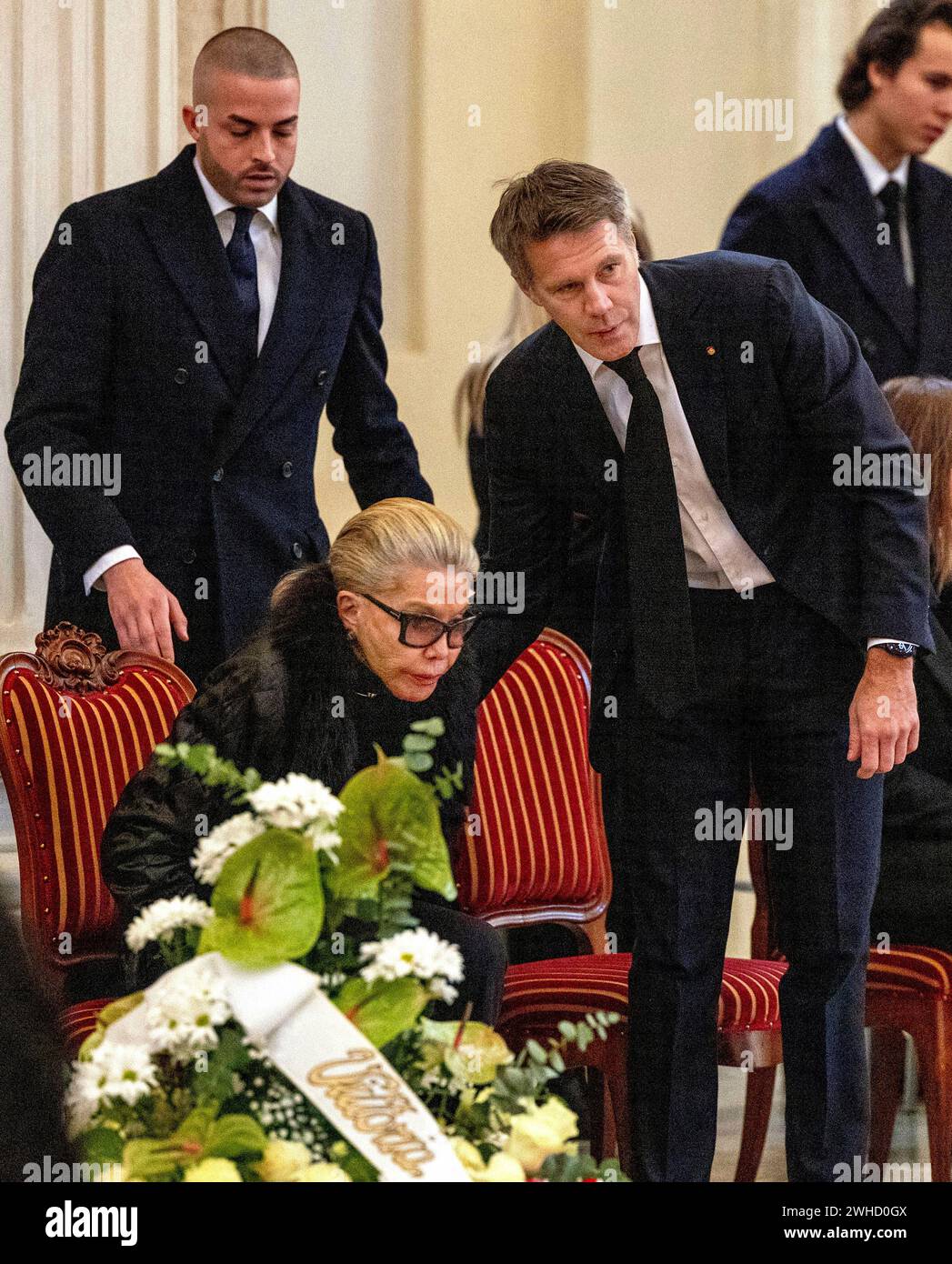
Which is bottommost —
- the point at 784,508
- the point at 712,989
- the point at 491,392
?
the point at 712,989

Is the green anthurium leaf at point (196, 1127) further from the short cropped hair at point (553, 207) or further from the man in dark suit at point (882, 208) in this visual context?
the man in dark suit at point (882, 208)

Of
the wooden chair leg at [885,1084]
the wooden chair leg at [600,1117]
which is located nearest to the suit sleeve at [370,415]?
the wooden chair leg at [600,1117]

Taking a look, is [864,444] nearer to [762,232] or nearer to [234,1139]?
[762,232]

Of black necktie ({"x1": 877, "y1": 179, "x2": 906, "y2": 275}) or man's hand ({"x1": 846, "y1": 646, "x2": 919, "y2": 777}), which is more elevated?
black necktie ({"x1": 877, "y1": 179, "x2": 906, "y2": 275})

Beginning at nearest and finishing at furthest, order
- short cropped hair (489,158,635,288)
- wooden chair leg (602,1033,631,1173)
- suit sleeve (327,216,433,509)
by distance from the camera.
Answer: short cropped hair (489,158,635,288) → wooden chair leg (602,1033,631,1173) → suit sleeve (327,216,433,509)

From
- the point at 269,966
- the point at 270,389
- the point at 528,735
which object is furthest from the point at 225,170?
the point at 269,966

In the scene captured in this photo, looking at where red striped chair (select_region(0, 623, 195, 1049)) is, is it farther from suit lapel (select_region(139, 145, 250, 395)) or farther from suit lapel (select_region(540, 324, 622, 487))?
suit lapel (select_region(540, 324, 622, 487))

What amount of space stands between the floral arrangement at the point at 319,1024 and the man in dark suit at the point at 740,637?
1201 mm

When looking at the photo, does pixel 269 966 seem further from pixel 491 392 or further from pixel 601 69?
pixel 601 69

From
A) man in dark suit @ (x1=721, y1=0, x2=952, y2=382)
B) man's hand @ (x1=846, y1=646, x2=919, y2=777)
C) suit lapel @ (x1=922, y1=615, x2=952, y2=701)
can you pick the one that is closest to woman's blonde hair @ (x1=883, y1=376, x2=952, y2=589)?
suit lapel @ (x1=922, y1=615, x2=952, y2=701)

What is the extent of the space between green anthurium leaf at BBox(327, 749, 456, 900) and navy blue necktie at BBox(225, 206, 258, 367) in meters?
1.80

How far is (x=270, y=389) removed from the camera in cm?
303

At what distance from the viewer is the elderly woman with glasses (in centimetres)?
247

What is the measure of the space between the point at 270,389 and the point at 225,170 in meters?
0.34
